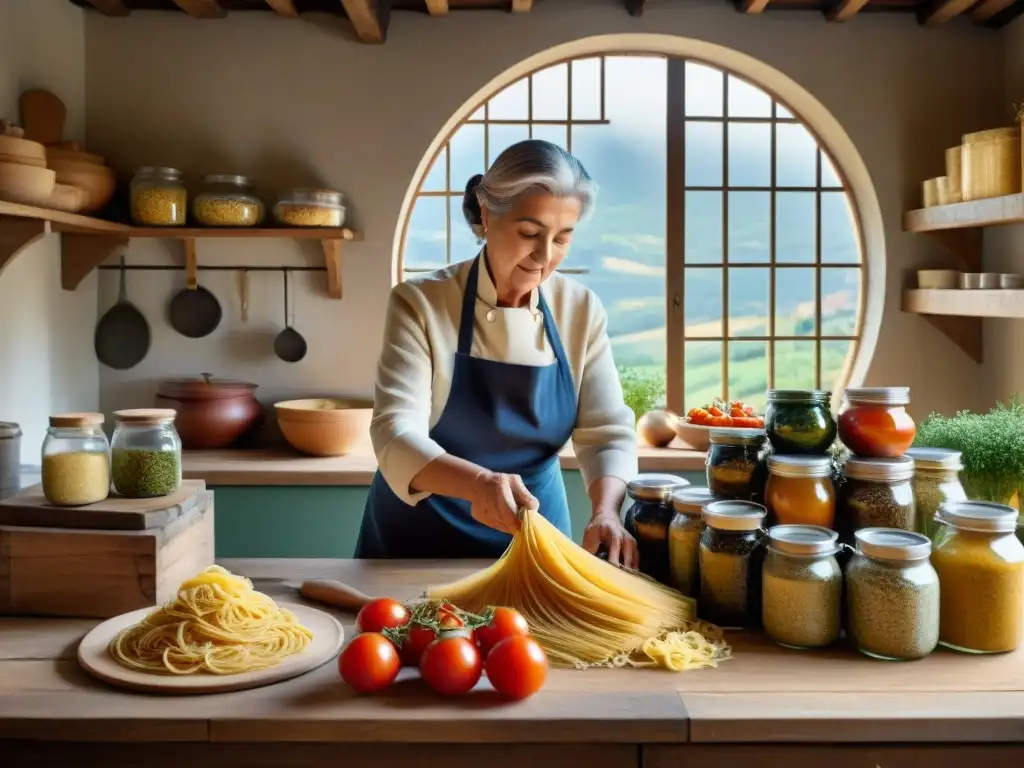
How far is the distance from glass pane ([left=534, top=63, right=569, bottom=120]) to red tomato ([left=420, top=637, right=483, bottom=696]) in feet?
11.0

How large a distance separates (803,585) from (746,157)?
3.49m

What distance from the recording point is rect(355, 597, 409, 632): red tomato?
4.34 feet

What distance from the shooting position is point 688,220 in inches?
158

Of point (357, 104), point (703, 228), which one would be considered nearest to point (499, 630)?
point (357, 104)

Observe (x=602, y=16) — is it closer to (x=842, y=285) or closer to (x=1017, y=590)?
(x=842, y=285)

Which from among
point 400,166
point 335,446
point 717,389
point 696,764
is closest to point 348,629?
point 696,764

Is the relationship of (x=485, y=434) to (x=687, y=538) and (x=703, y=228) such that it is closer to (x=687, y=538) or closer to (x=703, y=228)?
(x=687, y=538)

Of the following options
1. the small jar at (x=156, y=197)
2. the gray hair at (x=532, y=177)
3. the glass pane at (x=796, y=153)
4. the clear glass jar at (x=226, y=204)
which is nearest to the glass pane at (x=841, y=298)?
the glass pane at (x=796, y=153)

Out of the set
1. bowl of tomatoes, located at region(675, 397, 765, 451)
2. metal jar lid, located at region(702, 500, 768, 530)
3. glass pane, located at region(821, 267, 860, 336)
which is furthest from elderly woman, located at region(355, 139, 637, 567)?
glass pane, located at region(821, 267, 860, 336)

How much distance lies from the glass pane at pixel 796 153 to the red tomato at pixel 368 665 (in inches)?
141

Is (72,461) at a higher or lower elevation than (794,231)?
lower

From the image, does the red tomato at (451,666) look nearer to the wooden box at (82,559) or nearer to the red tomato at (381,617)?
the red tomato at (381,617)

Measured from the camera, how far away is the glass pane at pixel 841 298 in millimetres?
4949

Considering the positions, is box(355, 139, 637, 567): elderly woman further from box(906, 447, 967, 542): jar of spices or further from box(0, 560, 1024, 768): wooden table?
box(0, 560, 1024, 768): wooden table
